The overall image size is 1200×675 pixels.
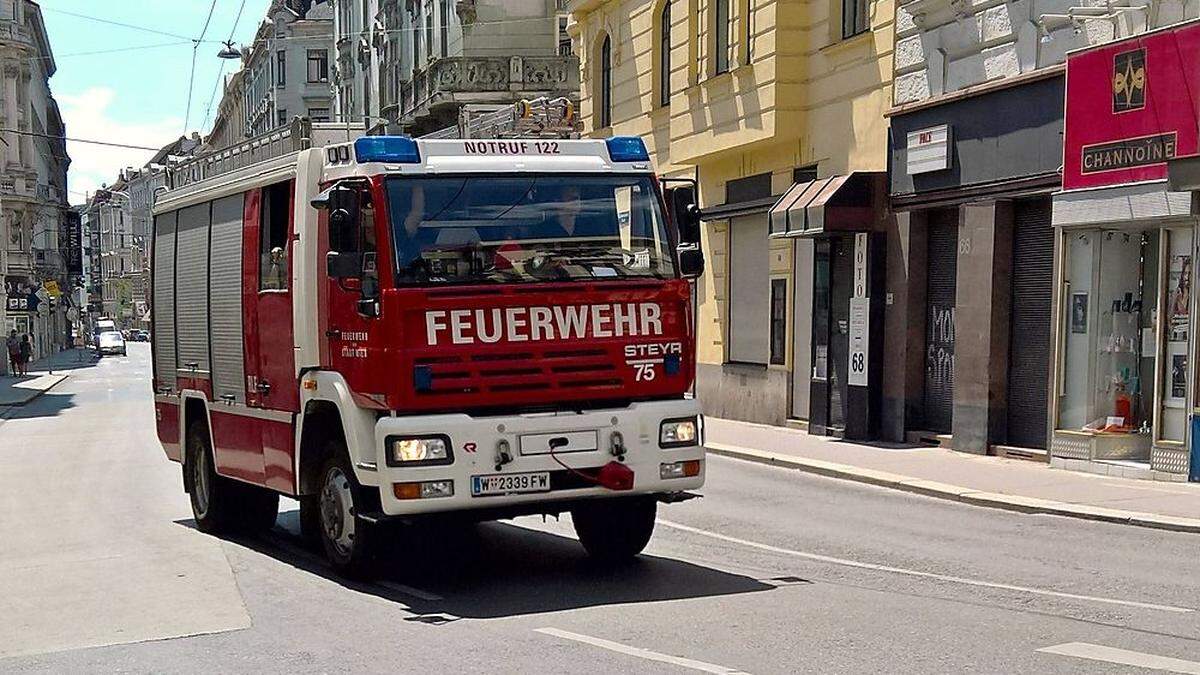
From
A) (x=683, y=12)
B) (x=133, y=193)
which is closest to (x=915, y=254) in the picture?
(x=683, y=12)

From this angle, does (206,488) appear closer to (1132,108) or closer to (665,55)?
(1132,108)

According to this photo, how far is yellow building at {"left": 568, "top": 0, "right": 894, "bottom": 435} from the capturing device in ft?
70.0

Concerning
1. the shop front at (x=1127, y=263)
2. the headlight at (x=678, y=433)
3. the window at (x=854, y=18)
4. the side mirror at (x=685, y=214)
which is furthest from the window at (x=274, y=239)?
the window at (x=854, y=18)

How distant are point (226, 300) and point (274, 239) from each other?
4.27ft

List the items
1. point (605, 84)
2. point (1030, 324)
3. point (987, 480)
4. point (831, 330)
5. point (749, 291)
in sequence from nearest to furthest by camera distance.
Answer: point (987, 480) → point (1030, 324) → point (831, 330) → point (749, 291) → point (605, 84)

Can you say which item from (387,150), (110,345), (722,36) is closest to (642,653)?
(387,150)

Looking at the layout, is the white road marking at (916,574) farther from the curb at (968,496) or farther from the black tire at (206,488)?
the black tire at (206,488)

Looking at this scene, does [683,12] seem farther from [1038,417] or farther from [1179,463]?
[1179,463]

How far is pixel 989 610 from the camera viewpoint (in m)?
8.49

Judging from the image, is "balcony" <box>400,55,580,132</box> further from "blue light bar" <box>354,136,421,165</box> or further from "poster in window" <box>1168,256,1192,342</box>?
"blue light bar" <box>354,136,421,165</box>

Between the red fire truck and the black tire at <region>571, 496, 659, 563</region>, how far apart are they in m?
0.02

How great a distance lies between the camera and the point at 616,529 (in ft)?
34.0

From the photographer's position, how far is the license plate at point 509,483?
888 centimetres

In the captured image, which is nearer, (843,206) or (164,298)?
(164,298)
